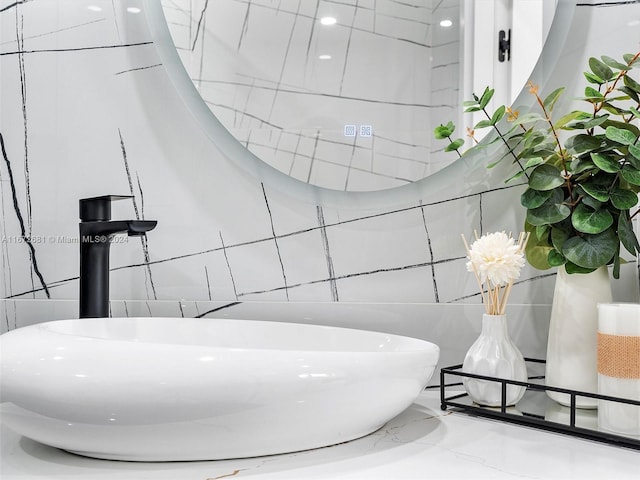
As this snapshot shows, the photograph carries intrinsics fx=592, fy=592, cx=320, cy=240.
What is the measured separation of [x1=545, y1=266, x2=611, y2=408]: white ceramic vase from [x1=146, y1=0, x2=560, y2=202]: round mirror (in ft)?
0.98

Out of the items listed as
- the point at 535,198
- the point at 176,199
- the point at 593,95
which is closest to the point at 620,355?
the point at 535,198

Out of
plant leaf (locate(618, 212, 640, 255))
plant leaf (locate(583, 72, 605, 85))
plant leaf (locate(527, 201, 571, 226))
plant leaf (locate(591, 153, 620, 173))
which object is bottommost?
plant leaf (locate(618, 212, 640, 255))

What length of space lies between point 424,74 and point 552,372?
52cm

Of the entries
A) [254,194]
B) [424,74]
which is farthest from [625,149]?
[254,194]

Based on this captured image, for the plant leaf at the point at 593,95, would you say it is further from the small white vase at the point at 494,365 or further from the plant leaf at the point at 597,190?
the small white vase at the point at 494,365

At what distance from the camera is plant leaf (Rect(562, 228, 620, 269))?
0.80m

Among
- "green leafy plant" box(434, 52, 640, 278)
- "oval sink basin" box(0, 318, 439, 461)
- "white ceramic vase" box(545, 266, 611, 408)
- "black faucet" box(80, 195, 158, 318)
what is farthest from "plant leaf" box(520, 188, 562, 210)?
"black faucet" box(80, 195, 158, 318)

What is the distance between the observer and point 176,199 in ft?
3.51

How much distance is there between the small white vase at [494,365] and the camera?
0.82 m

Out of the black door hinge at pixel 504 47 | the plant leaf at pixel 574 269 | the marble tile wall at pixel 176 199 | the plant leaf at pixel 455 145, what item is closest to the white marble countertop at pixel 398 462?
the plant leaf at pixel 574 269

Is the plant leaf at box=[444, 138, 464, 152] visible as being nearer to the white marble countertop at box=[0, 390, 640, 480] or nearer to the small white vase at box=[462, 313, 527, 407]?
the small white vase at box=[462, 313, 527, 407]

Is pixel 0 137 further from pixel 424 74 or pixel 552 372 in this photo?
pixel 552 372

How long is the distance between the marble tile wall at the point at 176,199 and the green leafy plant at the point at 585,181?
111 mm

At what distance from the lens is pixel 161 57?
1066 mm
